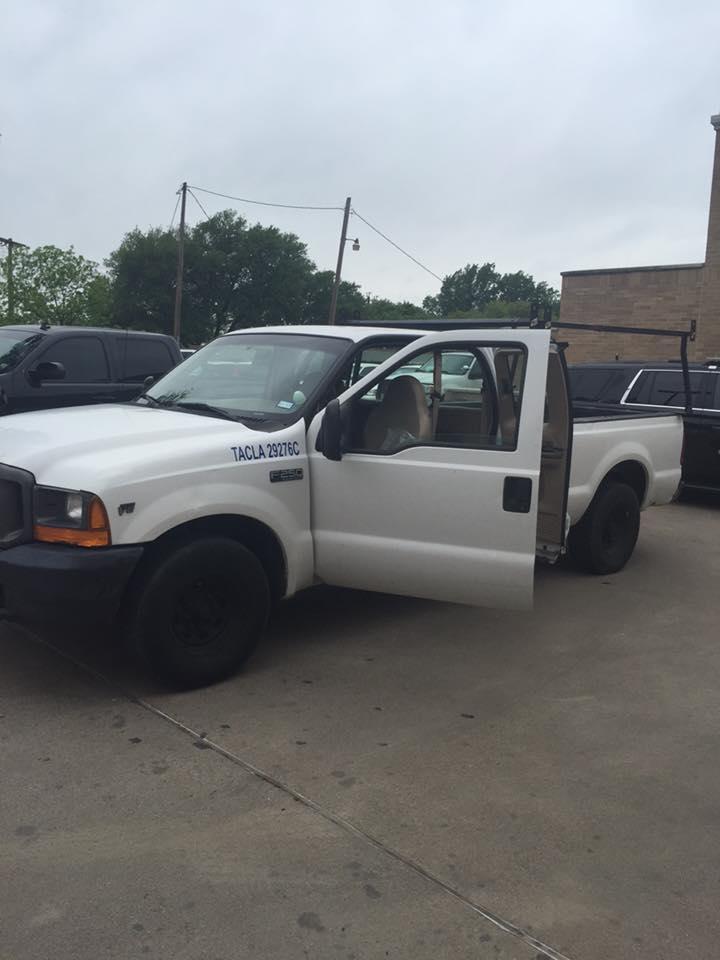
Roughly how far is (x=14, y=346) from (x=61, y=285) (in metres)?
53.4

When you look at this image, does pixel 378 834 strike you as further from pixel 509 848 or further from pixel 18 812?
pixel 18 812

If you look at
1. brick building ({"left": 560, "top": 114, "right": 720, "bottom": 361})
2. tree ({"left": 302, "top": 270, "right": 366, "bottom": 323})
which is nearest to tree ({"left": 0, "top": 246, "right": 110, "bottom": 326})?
tree ({"left": 302, "top": 270, "right": 366, "bottom": 323})

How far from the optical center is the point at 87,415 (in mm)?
4660

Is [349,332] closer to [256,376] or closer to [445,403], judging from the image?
[256,376]

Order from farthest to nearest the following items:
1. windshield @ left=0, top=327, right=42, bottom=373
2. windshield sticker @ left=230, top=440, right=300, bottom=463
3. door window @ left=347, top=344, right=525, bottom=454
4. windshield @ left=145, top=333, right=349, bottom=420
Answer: windshield @ left=0, top=327, right=42, bottom=373
windshield @ left=145, top=333, right=349, bottom=420
door window @ left=347, top=344, right=525, bottom=454
windshield sticker @ left=230, top=440, right=300, bottom=463

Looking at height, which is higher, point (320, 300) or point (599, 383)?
point (320, 300)

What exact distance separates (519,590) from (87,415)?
8.20 ft

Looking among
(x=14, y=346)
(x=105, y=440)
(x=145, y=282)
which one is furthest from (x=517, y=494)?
(x=145, y=282)

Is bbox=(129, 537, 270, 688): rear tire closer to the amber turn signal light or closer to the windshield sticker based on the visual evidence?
the amber turn signal light

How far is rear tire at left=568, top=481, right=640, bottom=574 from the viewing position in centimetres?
649

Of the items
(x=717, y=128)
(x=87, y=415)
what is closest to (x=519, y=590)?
(x=87, y=415)

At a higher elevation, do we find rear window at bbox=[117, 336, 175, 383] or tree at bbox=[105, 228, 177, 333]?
tree at bbox=[105, 228, 177, 333]

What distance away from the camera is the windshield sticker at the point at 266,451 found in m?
4.23

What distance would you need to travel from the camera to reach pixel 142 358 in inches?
365
